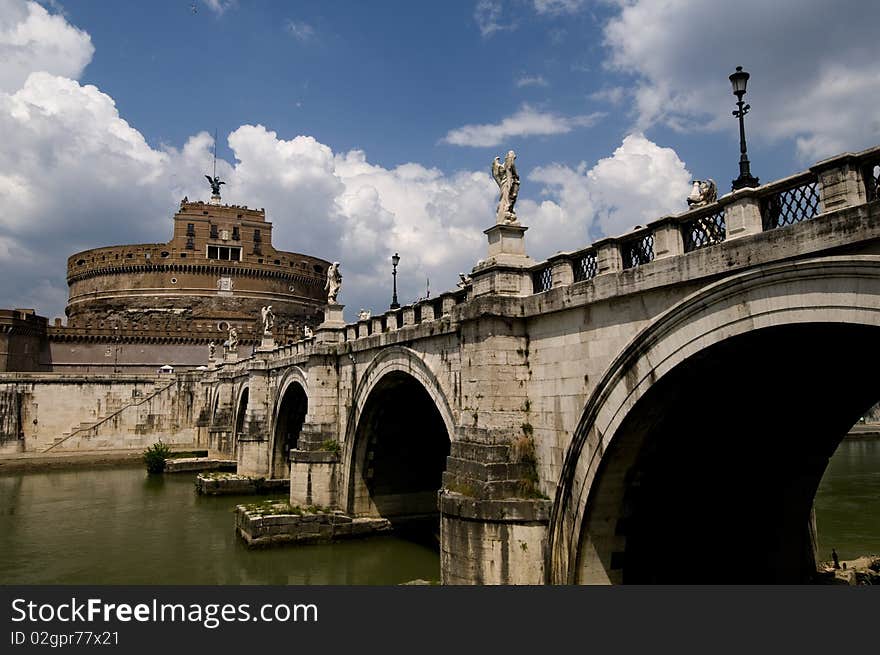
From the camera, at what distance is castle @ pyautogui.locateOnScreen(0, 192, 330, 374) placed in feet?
196

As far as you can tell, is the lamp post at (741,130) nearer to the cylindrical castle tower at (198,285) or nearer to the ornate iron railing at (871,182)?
the ornate iron railing at (871,182)

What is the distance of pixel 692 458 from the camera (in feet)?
36.4

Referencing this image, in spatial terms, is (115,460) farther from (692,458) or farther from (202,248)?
(692,458)

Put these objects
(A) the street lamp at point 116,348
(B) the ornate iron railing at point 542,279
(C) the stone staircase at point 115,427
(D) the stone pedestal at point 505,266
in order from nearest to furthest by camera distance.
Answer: (B) the ornate iron railing at point 542,279 < (D) the stone pedestal at point 505,266 < (C) the stone staircase at point 115,427 < (A) the street lamp at point 116,348

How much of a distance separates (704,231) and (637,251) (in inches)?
50.9

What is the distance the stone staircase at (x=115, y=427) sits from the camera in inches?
1800

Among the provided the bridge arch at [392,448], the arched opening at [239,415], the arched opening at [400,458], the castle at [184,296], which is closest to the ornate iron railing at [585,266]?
the bridge arch at [392,448]

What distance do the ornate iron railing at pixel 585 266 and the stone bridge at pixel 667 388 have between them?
0.03 metres

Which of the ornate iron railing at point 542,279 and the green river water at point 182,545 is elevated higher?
the ornate iron railing at point 542,279

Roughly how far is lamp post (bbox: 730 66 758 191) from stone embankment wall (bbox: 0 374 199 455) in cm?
4673

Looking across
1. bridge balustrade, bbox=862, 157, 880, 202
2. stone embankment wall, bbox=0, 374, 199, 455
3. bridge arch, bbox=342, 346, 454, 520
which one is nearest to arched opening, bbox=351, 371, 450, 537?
bridge arch, bbox=342, 346, 454, 520

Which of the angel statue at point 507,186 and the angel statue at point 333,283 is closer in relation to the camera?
the angel statue at point 507,186
